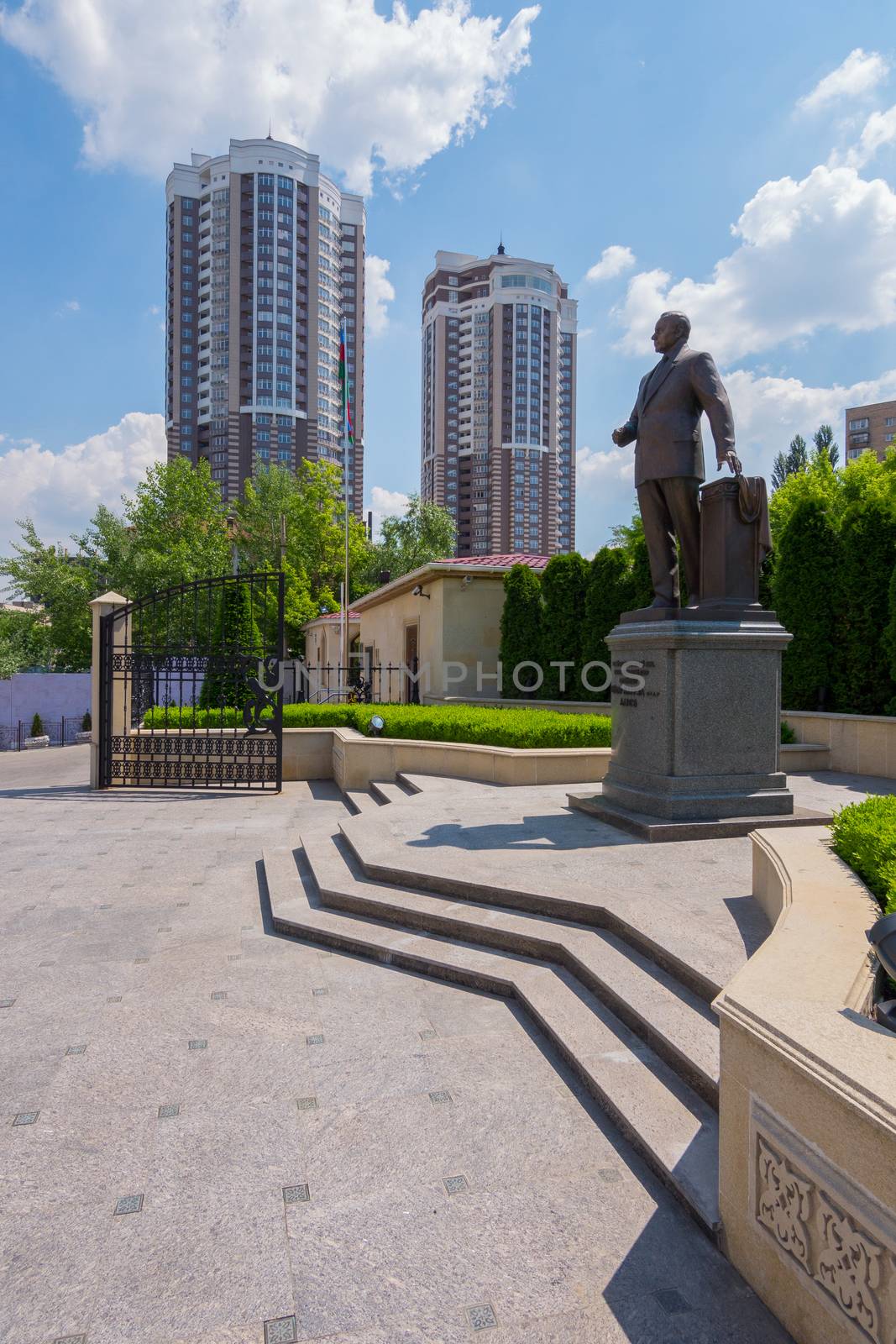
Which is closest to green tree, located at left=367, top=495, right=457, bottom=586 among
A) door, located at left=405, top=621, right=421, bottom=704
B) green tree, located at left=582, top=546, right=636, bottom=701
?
door, located at left=405, top=621, right=421, bottom=704

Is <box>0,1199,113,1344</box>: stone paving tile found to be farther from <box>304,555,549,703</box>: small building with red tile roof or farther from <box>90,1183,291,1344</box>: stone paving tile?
<box>304,555,549,703</box>: small building with red tile roof

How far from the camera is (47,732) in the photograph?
1164 inches

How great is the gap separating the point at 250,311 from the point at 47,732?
203 ft

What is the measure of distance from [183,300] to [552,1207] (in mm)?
92048

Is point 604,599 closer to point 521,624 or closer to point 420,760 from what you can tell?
point 521,624

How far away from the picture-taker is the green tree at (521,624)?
612 inches

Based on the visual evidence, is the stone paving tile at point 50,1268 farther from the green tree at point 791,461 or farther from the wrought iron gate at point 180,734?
the green tree at point 791,461

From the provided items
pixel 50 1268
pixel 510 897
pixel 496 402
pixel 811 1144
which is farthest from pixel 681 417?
pixel 496 402

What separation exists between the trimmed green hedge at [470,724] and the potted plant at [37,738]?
16.2 m

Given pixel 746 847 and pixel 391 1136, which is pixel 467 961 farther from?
pixel 746 847

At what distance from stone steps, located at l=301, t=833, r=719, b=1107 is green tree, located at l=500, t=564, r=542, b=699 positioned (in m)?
10.00

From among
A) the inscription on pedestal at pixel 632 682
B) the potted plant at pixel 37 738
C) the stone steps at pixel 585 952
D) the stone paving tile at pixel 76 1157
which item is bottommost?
the potted plant at pixel 37 738

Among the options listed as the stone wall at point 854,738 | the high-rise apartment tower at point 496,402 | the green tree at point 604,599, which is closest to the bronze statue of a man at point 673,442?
the stone wall at point 854,738

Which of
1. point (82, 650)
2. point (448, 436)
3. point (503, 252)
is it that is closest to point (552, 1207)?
point (82, 650)
